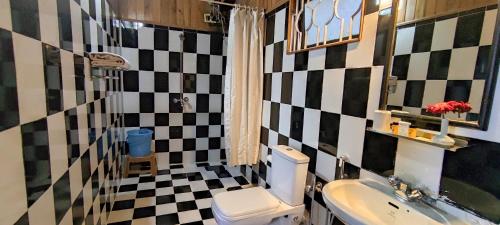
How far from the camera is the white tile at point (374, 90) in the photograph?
3.78ft

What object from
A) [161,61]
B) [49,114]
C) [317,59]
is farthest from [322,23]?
[161,61]

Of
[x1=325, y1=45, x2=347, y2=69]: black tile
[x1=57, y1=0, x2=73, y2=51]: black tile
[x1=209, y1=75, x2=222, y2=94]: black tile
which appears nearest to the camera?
[x1=57, y1=0, x2=73, y2=51]: black tile

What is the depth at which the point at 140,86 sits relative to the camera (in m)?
2.74

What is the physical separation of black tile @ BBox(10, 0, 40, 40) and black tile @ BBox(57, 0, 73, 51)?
20 centimetres

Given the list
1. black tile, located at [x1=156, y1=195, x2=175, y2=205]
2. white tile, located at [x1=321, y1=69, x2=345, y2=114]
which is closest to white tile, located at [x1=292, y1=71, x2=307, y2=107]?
white tile, located at [x1=321, y1=69, x2=345, y2=114]

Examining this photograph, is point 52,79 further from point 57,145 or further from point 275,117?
point 275,117

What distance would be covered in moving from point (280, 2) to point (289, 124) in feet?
3.50

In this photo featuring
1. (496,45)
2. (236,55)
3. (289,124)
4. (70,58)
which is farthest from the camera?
(236,55)

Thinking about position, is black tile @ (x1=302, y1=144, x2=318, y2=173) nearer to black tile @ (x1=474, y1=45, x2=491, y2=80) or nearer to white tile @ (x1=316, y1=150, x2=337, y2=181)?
white tile @ (x1=316, y1=150, x2=337, y2=181)

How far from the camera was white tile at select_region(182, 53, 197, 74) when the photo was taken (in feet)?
9.40

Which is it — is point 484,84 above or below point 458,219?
above

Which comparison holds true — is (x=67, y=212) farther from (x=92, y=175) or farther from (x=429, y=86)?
(x=429, y=86)

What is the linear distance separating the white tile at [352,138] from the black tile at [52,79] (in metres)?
1.44

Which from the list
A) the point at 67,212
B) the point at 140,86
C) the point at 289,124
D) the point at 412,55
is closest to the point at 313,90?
the point at 289,124
